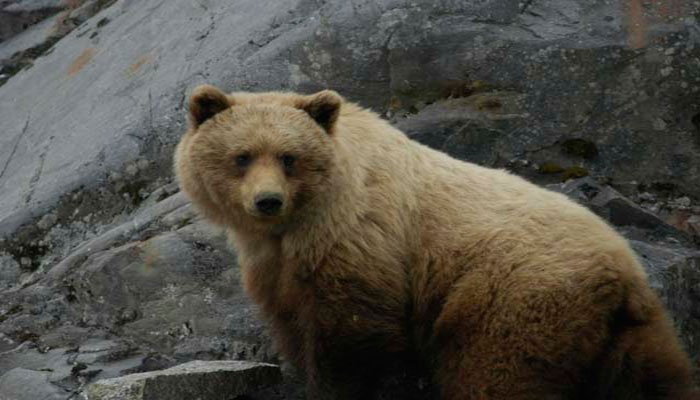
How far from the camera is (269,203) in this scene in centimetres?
693

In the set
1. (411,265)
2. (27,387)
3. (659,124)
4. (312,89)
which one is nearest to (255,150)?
(411,265)

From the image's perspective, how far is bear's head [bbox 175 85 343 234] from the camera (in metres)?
7.24

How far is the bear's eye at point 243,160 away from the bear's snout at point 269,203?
0.44m

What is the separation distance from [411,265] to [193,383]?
1.66m

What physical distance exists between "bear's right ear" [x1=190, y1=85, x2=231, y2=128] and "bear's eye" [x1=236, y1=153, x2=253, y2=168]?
42 cm

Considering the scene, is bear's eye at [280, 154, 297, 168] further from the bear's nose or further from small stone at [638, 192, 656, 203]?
small stone at [638, 192, 656, 203]

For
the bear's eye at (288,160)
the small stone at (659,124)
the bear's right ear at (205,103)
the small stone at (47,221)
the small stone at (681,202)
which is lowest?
the small stone at (681,202)

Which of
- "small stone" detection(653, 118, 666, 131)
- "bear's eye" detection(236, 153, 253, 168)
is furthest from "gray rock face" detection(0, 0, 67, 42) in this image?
"bear's eye" detection(236, 153, 253, 168)

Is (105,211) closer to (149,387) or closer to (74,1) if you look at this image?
(149,387)

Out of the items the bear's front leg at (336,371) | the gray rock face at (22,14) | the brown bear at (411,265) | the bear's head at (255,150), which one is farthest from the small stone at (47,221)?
the gray rock face at (22,14)

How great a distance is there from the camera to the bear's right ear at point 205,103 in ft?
24.3

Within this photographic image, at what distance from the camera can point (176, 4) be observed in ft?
40.9

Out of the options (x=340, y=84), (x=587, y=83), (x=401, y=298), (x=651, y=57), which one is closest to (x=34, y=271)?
(x=340, y=84)

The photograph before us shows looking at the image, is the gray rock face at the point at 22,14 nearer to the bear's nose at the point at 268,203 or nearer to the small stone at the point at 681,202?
the small stone at the point at 681,202
